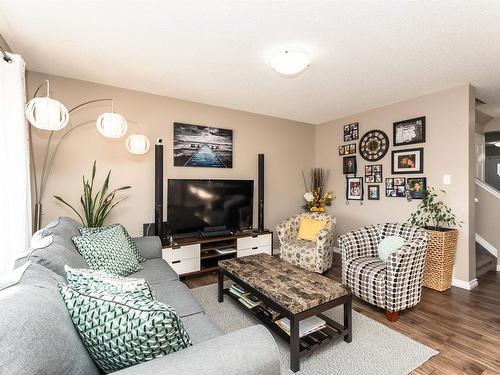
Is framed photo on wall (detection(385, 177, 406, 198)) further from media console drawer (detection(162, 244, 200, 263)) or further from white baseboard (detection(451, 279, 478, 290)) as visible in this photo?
media console drawer (detection(162, 244, 200, 263))

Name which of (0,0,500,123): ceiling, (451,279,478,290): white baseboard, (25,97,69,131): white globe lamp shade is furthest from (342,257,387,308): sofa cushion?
(25,97,69,131): white globe lamp shade

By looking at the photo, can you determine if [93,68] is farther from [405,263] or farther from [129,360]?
[405,263]

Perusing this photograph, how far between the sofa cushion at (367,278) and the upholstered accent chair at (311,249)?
2.00ft

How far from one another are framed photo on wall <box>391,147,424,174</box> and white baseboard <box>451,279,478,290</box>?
4.72 ft

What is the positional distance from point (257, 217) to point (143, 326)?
11.5 ft

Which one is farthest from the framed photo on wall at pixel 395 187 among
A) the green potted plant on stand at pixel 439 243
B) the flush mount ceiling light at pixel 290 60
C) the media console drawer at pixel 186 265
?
the media console drawer at pixel 186 265

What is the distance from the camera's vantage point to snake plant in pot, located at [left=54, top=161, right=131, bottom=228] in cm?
284

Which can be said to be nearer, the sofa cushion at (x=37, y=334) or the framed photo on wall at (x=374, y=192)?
the sofa cushion at (x=37, y=334)

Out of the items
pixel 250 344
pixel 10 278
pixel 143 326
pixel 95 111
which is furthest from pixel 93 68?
pixel 250 344

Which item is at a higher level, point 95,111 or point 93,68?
point 93,68

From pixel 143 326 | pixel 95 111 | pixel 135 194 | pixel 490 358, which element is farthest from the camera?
pixel 135 194

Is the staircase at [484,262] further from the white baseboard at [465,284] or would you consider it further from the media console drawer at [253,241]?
the media console drawer at [253,241]

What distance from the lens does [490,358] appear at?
1831mm

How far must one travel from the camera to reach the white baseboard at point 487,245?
3.78 meters
